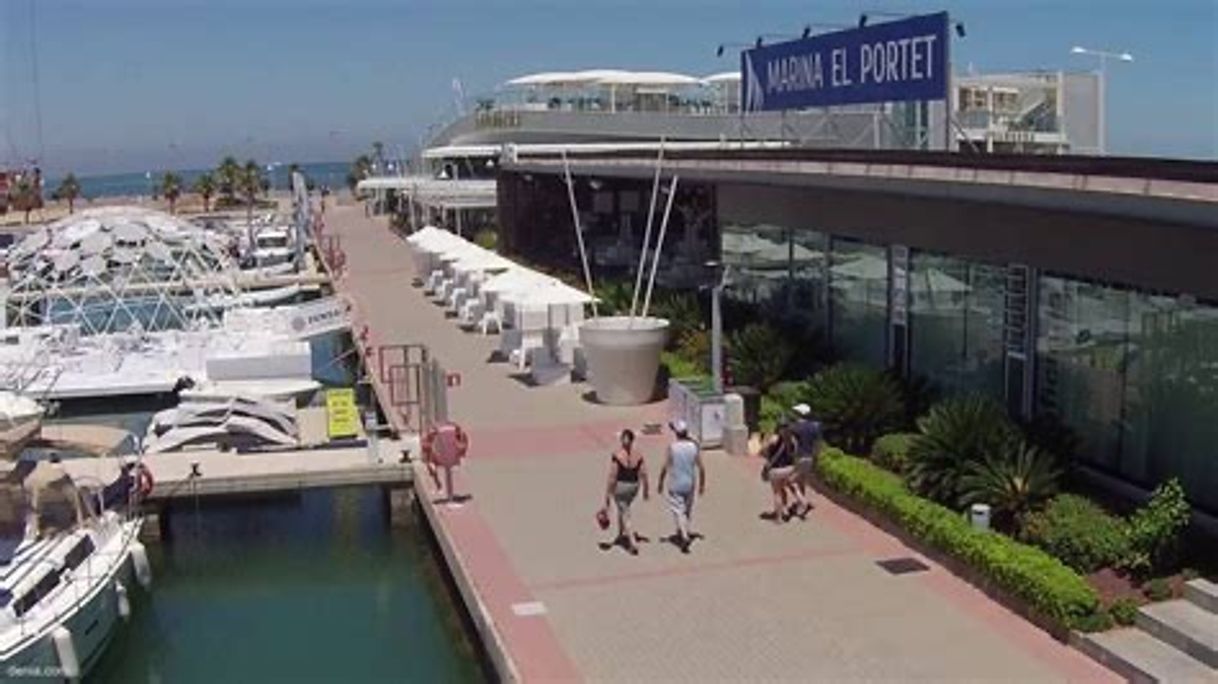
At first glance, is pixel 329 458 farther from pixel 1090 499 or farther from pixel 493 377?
pixel 1090 499

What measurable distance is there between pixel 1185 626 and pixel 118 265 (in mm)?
36860

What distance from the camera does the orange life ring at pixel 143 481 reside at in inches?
785

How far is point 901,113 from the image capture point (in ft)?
90.5

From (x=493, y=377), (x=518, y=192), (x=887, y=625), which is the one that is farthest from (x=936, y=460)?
(x=518, y=192)

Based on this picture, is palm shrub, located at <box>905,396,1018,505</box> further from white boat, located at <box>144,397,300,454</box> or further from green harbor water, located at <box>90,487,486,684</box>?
white boat, located at <box>144,397,300,454</box>

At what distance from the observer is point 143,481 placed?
67.1 feet

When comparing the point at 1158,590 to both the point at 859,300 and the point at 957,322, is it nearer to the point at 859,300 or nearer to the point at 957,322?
the point at 957,322

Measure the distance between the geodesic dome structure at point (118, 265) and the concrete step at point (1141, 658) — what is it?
29876 millimetres

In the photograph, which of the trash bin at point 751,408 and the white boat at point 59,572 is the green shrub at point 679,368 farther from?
the white boat at point 59,572

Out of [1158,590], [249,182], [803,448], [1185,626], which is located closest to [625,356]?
[803,448]

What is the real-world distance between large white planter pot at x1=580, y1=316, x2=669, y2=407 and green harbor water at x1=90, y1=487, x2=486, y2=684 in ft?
16.1

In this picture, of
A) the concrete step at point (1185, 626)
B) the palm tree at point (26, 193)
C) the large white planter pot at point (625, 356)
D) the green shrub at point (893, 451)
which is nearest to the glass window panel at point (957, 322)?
the green shrub at point (893, 451)

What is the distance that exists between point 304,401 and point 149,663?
1489cm

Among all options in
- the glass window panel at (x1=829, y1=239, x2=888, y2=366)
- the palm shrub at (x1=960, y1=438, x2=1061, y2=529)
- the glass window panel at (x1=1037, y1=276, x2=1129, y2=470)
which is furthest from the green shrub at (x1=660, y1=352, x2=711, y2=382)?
the palm shrub at (x1=960, y1=438, x2=1061, y2=529)
